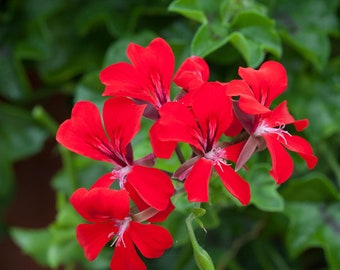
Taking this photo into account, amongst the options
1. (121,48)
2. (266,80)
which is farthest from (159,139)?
(121,48)

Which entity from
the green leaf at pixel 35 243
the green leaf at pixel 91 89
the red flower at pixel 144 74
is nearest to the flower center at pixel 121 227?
the red flower at pixel 144 74

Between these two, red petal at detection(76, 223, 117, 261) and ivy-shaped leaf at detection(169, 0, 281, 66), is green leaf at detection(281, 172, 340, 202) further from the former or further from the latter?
red petal at detection(76, 223, 117, 261)

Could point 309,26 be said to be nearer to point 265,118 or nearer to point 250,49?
point 250,49

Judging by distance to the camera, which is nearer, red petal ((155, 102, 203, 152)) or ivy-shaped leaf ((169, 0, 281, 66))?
red petal ((155, 102, 203, 152))

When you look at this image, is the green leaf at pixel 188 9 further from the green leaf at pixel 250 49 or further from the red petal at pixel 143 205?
the red petal at pixel 143 205

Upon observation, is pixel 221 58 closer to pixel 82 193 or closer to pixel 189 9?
pixel 189 9

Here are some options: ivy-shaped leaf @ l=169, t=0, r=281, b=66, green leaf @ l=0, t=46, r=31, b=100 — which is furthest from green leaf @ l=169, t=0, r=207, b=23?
green leaf @ l=0, t=46, r=31, b=100
